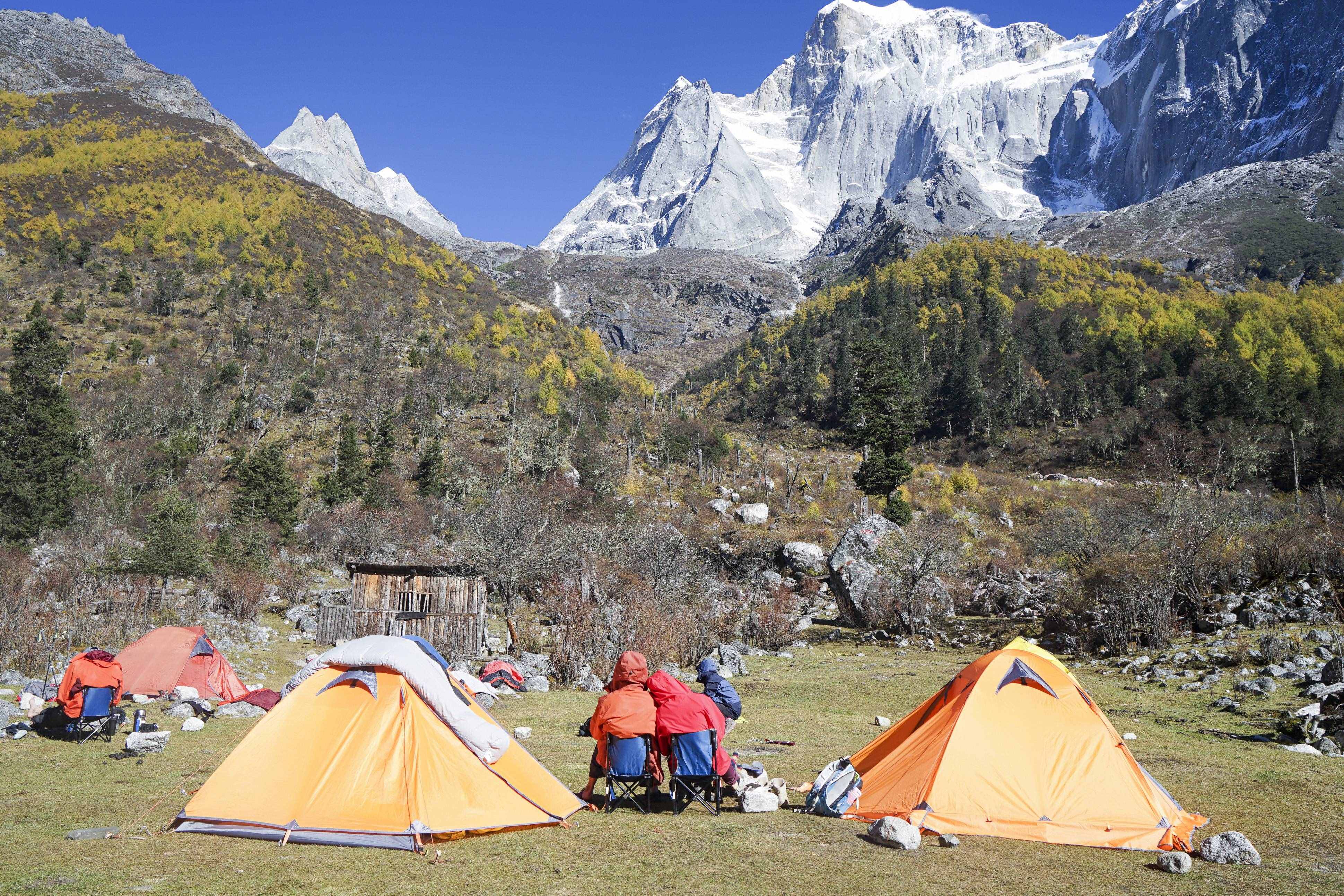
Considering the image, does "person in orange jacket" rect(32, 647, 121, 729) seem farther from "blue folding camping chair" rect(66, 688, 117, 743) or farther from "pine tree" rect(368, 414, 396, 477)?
"pine tree" rect(368, 414, 396, 477)

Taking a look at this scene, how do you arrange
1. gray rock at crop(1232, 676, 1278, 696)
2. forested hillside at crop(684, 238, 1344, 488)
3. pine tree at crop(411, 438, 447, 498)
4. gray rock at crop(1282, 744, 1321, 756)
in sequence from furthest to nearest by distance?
forested hillside at crop(684, 238, 1344, 488) < pine tree at crop(411, 438, 447, 498) < gray rock at crop(1232, 676, 1278, 696) < gray rock at crop(1282, 744, 1321, 756)

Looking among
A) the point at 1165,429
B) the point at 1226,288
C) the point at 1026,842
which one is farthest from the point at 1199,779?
the point at 1226,288

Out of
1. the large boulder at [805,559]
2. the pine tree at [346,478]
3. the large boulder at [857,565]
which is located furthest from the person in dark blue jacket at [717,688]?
the pine tree at [346,478]

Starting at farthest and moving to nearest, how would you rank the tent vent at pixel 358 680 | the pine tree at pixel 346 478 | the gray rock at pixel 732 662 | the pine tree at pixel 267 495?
the pine tree at pixel 346 478
the pine tree at pixel 267 495
the gray rock at pixel 732 662
the tent vent at pixel 358 680

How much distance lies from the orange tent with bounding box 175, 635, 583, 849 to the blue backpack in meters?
2.24

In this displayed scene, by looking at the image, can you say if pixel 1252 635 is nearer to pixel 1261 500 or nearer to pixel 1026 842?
pixel 1026 842

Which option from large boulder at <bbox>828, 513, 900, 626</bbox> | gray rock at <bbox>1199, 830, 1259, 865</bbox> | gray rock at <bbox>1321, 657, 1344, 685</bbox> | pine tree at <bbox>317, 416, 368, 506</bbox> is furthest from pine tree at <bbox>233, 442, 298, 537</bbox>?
gray rock at <bbox>1199, 830, 1259, 865</bbox>

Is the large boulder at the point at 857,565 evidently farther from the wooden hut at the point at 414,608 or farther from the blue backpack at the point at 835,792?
the blue backpack at the point at 835,792

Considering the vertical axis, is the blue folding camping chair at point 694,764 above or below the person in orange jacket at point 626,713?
below

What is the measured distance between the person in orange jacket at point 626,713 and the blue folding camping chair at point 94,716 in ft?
24.7

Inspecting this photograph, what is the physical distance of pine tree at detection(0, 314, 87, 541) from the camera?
31.5m

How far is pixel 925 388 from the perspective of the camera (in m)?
79.2

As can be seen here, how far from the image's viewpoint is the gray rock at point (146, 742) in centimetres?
974

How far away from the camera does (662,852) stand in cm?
595
